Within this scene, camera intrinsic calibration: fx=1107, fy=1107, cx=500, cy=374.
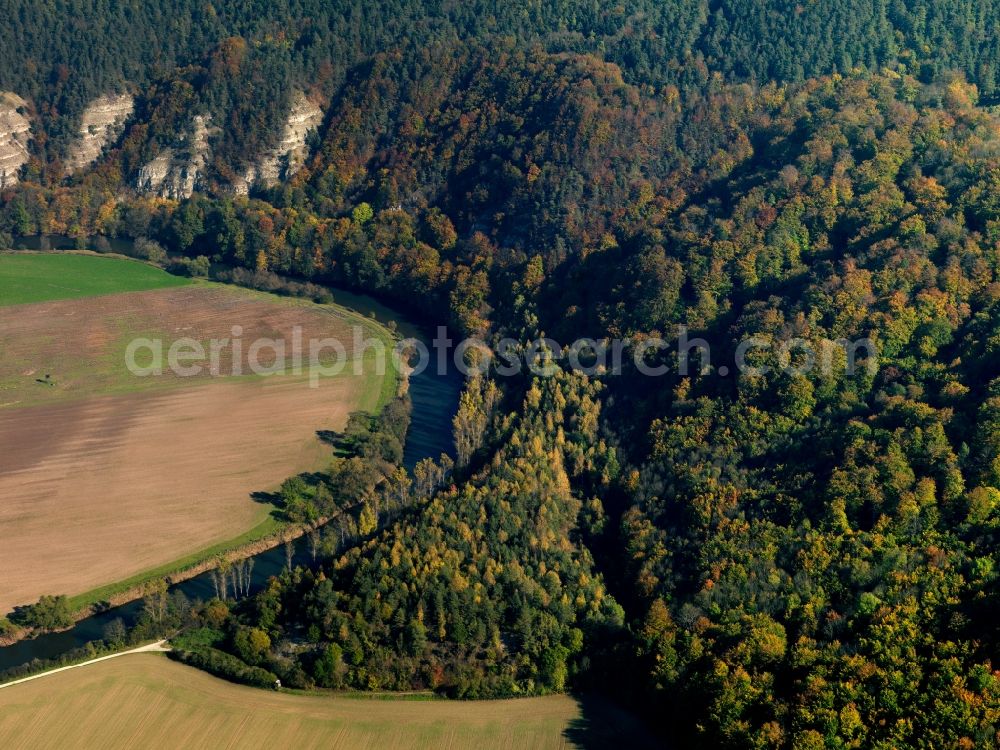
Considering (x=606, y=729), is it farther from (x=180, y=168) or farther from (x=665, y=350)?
(x=180, y=168)

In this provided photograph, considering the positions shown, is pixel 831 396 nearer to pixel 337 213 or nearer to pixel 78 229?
pixel 337 213

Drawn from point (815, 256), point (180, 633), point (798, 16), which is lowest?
point (180, 633)

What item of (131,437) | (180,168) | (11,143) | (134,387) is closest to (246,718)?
(131,437)

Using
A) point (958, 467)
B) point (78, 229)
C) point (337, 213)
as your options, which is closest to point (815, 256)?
point (958, 467)

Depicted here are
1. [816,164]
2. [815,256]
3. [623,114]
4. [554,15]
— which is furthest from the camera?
[554,15]

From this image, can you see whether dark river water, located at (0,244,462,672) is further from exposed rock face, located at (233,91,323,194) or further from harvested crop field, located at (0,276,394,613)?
exposed rock face, located at (233,91,323,194)

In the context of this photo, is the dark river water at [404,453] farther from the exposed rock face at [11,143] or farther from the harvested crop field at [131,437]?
the exposed rock face at [11,143]

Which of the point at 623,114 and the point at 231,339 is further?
the point at 623,114
